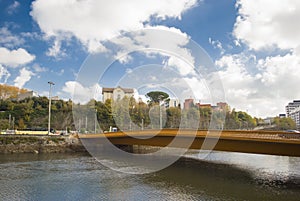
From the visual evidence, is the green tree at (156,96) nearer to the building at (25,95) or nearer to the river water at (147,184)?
the river water at (147,184)

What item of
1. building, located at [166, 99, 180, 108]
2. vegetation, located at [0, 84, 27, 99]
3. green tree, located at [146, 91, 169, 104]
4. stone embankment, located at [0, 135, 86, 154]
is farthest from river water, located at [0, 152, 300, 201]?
vegetation, located at [0, 84, 27, 99]

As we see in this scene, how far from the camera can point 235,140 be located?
61.6 feet

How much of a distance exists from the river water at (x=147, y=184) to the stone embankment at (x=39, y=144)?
11.4 metres

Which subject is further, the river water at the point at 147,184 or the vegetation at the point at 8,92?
the vegetation at the point at 8,92

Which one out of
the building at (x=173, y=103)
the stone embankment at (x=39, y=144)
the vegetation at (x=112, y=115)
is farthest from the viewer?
the building at (x=173, y=103)

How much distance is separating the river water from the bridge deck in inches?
81.7

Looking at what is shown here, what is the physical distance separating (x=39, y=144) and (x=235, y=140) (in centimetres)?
2599

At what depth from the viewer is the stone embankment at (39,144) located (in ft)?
105

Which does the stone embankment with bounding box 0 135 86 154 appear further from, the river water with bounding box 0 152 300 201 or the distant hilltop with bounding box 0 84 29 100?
the distant hilltop with bounding box 0 84 29 100

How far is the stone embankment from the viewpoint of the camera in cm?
3195

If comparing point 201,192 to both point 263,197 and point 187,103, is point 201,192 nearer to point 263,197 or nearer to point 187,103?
point 263,197

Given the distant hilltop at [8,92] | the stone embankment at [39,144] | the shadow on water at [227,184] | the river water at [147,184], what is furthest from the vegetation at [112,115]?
the shadow on water at [227,184]

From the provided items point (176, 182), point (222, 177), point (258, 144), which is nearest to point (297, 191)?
point (258, 144)

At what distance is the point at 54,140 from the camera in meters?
35.3
